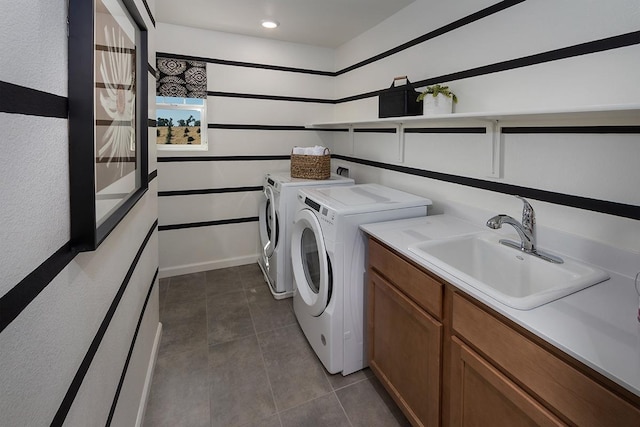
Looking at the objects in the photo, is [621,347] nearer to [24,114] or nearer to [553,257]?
[553,257]

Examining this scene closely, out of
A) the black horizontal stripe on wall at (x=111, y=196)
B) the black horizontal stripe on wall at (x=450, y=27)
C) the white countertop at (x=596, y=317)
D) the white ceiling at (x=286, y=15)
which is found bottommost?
the white countertop at (x=596, y=317)

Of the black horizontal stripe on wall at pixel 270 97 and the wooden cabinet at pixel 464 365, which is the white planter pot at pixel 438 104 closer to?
the wooden cabinet at pixel 464 365

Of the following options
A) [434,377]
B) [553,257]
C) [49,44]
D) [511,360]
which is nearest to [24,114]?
[49,44]

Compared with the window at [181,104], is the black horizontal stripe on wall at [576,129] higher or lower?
lower

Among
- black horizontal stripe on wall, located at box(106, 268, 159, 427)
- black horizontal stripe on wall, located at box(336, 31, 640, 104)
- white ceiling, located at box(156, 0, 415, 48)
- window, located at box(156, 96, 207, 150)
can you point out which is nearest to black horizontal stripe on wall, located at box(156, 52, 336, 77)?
white ceiling, located at box(156, 0, 415, 48)

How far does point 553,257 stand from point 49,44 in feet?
5.84

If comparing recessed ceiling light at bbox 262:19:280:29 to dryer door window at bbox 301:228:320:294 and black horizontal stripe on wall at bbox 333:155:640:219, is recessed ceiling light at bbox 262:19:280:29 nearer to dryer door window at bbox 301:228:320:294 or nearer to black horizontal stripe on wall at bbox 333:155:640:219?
black horizontal stripe on wall at bbox 333:155:640:219

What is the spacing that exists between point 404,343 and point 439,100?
1.37m

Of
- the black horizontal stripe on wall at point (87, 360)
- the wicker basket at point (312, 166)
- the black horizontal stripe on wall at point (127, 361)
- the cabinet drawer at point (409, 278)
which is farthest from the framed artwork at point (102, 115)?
the wicker basket at point (312, 166)

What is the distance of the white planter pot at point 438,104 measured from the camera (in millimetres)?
1934

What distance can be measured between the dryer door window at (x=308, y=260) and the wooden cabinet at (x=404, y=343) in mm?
339

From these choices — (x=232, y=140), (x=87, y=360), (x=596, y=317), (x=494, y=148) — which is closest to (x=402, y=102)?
(x=494, y=148)

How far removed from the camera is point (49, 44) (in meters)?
0.63

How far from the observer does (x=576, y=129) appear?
139cm
